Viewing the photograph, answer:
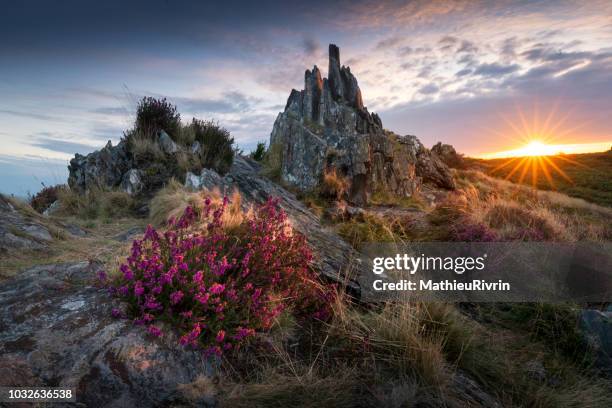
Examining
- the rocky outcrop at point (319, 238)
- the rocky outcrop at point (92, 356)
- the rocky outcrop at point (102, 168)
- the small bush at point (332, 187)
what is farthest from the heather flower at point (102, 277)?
the rocky outcrop at point (102, 168)

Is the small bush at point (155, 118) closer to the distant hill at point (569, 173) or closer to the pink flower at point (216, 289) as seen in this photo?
the pink flower at point (216, 289)

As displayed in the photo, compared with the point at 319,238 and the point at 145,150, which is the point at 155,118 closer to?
the point at 145,150

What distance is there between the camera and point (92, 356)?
2334mm

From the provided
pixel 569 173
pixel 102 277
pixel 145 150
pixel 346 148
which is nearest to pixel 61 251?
pixel 102 277

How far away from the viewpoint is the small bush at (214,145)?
475 inches

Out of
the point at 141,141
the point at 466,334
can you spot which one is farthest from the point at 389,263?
the point at 141,141

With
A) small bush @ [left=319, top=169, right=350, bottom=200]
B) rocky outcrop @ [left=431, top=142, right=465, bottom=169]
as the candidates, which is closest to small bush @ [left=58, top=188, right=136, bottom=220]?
small bush @ [left=319, top=169, right=350, bottom=200]

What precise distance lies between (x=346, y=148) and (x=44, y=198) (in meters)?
10.3

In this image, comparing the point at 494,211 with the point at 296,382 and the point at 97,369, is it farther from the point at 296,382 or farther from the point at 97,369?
the point at 97,369

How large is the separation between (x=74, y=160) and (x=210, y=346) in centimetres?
1247

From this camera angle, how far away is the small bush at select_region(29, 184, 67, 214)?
11781 millimetres

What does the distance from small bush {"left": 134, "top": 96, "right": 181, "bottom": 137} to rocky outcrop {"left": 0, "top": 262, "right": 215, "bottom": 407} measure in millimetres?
10861

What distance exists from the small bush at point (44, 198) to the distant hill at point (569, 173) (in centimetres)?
2691

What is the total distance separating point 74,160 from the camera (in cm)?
1244
